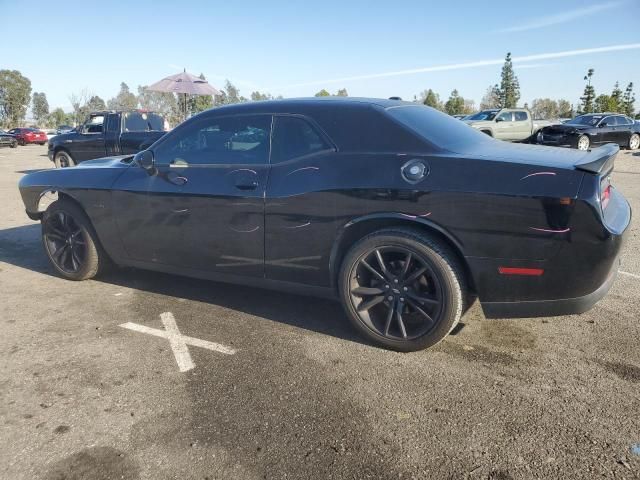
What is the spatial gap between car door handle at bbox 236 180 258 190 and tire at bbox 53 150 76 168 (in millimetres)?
11348

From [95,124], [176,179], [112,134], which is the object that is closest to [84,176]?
[176,179]

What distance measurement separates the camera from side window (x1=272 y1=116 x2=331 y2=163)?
3232 mm

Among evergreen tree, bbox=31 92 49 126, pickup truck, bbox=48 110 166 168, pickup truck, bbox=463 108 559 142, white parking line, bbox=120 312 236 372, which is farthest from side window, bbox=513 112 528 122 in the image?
evergreen tree, bbox=31 92 49 126

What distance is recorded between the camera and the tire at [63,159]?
1279 centimetres

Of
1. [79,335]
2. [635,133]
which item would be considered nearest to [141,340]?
[79,335]

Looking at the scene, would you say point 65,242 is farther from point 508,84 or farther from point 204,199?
point 508,84

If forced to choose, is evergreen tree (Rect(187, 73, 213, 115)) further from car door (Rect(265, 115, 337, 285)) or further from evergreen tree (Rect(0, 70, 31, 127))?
car door (Rect(265, 115, 337, 285))

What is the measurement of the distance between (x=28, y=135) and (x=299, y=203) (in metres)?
38.2

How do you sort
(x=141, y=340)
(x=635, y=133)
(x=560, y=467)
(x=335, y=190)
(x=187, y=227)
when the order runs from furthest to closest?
1. (x=635, y=133)
2. (x=187, y=227)
3. (x=141, y=340)
4. (x=335, y=190)
5. (x=560, y=467)

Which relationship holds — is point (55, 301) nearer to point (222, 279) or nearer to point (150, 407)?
point (222, 279)

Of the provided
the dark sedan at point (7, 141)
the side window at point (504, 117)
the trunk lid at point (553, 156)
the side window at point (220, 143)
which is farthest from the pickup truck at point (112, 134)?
the dark sedan at point (7, 141)

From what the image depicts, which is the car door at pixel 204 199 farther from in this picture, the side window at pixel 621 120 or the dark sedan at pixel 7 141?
the dark sedan at pixel 7 141

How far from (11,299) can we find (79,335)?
3.97 ft

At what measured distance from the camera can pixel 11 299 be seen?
4098 millimetres
